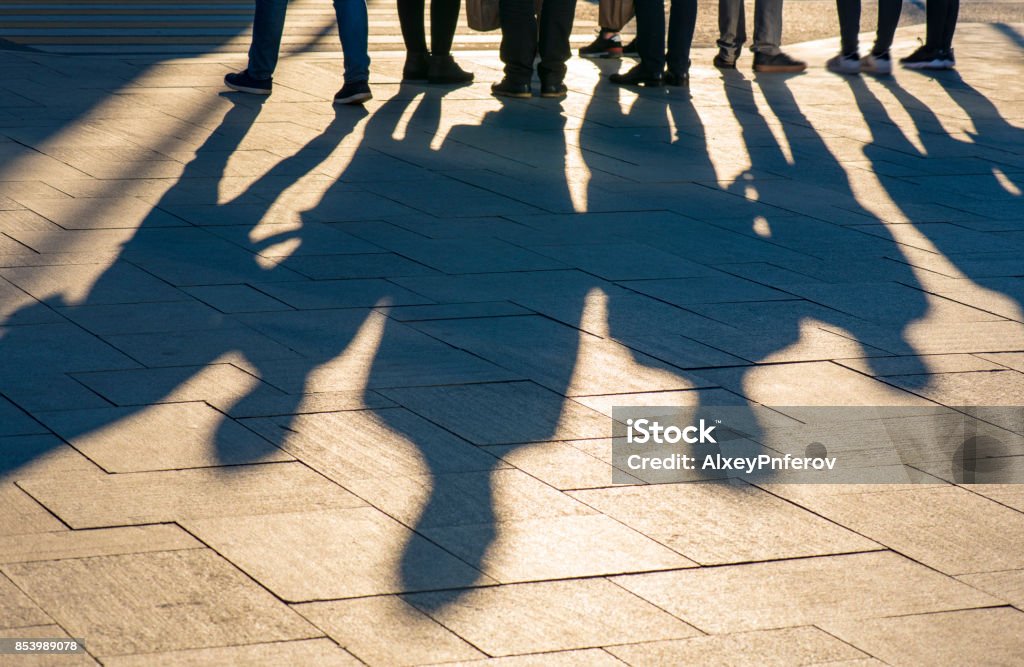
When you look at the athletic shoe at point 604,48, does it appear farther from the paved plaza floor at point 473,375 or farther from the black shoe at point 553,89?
the paved plaza floor at point 473,375

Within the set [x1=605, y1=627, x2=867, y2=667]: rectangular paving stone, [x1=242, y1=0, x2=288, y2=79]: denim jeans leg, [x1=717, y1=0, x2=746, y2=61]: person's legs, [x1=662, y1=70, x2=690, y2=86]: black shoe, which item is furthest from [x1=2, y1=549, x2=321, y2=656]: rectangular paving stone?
[x1=717, y1=0, x2=746, y2=61]: person's legs

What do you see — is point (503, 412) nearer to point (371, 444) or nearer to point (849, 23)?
point (371, 444)

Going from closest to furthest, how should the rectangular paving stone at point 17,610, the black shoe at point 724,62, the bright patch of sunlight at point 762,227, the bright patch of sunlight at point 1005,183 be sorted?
1. the rectangular paving stone at point 17,610
2. the bright patch of sunlight at point 762,227
3. the bright patch of sunlight at point 1005,183
4. the black shoe at point 724,62

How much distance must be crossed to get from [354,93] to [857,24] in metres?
3.77

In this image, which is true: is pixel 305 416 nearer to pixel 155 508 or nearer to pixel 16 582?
pixel 155 508

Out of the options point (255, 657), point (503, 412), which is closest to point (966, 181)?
point (503, 412)

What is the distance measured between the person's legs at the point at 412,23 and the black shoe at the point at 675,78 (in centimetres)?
152

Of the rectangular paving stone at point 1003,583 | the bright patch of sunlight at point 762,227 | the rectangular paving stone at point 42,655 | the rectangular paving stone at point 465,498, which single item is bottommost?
the bright patch of sunlight at point 762,227

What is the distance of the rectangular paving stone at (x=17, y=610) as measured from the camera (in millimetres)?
2414

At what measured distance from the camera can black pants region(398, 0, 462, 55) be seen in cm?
822

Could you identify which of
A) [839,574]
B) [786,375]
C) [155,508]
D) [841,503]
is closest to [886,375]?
[786,375]

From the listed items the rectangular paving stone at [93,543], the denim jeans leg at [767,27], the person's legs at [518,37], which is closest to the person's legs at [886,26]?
the denim jeans leg at [767,27]

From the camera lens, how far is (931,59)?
963cm
